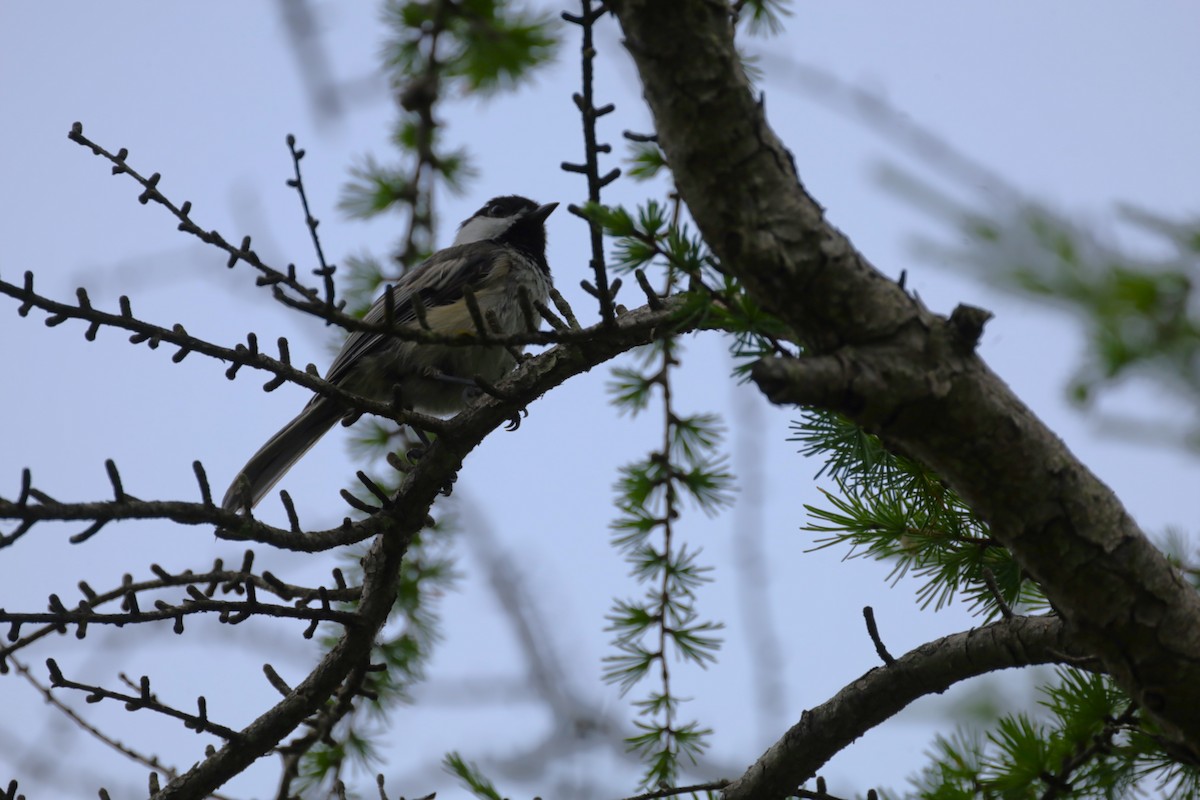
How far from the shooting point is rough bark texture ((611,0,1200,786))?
5.55ft

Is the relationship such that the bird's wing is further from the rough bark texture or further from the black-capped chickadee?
the rough bark texture

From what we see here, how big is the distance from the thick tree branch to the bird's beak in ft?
11.9

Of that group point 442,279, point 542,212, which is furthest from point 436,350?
point 542,212

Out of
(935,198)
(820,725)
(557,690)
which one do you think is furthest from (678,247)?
(557,690)

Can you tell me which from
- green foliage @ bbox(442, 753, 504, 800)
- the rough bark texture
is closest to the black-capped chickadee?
green foliage @ bbox(442, 753, 504, 800)

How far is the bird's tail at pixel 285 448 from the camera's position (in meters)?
4.23

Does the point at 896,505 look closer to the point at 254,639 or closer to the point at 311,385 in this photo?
Answer: the point at 311,385

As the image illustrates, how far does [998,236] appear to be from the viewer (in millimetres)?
1291

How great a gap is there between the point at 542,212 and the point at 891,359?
4108mm

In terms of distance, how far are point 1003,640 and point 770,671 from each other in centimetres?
236

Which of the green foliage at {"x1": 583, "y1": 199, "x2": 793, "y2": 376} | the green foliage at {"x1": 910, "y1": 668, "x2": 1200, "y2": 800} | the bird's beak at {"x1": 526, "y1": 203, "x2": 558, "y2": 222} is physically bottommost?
the green foliage at {"x1": 910, "y1": 668, "x2": 1200, "y2": 800}

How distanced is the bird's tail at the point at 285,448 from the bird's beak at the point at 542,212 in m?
1.79

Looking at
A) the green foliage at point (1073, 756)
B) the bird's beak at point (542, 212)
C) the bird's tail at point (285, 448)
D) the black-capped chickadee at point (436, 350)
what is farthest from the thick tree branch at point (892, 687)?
the bird's beak at point (542, 212)

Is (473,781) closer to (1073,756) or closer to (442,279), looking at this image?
(1073,756)
